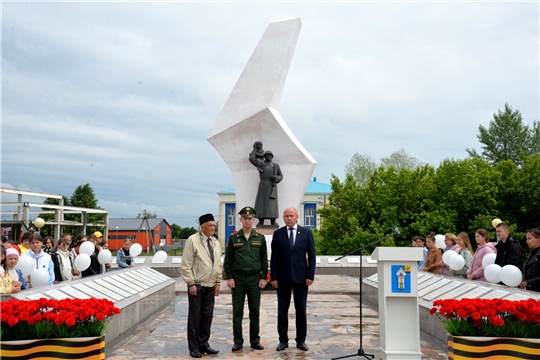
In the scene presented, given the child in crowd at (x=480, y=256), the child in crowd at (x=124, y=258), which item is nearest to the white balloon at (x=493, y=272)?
the child in crowd at (x=480, y=256)

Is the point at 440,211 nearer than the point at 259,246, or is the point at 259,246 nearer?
the point at 259,246

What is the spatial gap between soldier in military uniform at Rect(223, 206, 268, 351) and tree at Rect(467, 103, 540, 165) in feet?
114

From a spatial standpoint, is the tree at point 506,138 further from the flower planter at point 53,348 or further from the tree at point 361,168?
the flower planter at point 53,348

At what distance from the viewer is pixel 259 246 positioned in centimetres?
601

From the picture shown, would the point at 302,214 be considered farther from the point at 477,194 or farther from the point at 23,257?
the point at 23,257

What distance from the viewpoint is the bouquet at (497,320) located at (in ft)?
15.0

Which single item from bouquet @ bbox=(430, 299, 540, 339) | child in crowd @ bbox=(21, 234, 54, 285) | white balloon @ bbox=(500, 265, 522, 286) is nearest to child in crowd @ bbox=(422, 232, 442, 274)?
white balloon @ bbox=(500, 265, 522, 286)

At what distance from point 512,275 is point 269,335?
10.0 ft

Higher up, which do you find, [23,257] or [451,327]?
[23,257]

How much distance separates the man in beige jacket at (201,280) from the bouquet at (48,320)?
120cm

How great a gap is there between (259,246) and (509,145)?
35.9m

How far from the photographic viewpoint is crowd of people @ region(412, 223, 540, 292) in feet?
19.9

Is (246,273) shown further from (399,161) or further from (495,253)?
(399,161)

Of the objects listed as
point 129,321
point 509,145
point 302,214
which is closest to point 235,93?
point 129,321
